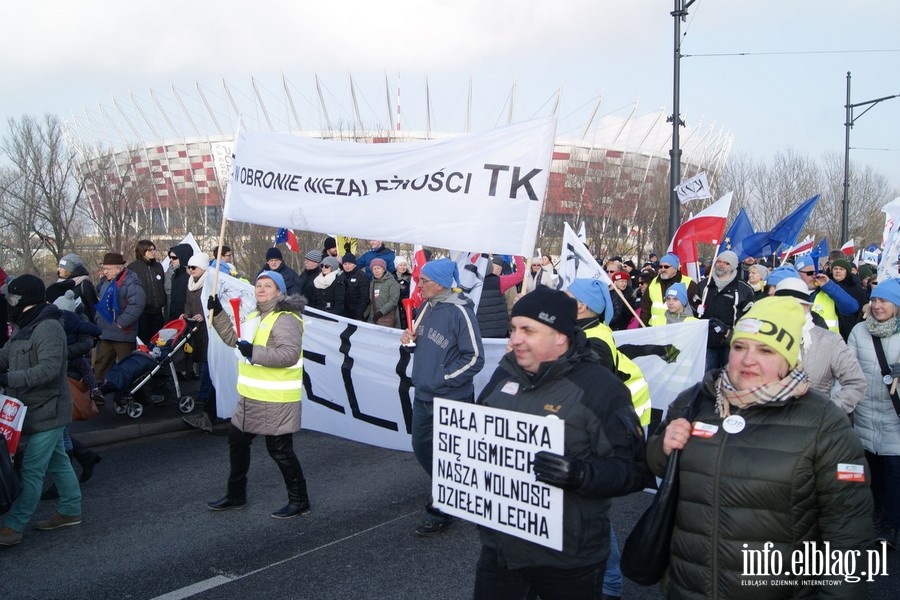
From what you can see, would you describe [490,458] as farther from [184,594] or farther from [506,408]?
[184,594]

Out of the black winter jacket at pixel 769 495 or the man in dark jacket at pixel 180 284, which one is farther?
the man in dark jacket at pixel 180 284

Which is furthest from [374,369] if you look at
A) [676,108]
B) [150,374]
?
[676,108]

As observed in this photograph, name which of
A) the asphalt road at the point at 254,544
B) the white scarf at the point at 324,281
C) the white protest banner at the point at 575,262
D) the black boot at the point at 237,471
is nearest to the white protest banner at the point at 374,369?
the asphalt road at the point at 254,544

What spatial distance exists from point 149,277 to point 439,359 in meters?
6.38

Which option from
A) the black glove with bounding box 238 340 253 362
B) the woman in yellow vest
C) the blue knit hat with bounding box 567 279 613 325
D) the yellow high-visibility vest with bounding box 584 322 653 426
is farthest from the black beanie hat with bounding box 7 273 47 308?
the yellow high-visibility vest with bounding box 584 322 653 426

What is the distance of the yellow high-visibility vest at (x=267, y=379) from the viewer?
5652 mm

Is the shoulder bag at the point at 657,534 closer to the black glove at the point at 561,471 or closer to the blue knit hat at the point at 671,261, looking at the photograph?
the black glove at the point at 561,471

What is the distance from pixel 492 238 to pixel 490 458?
3087mm

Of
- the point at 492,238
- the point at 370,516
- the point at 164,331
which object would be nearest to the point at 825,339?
the point at 492,238

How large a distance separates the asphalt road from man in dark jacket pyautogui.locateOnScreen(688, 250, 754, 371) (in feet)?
8.84

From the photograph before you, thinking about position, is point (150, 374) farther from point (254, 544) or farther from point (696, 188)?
point (696, 188)

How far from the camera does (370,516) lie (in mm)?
5969

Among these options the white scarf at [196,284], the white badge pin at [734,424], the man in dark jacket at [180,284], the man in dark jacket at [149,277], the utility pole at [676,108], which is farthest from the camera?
the utility pole at [676,108]

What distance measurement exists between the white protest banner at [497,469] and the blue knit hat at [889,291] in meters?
3.81
